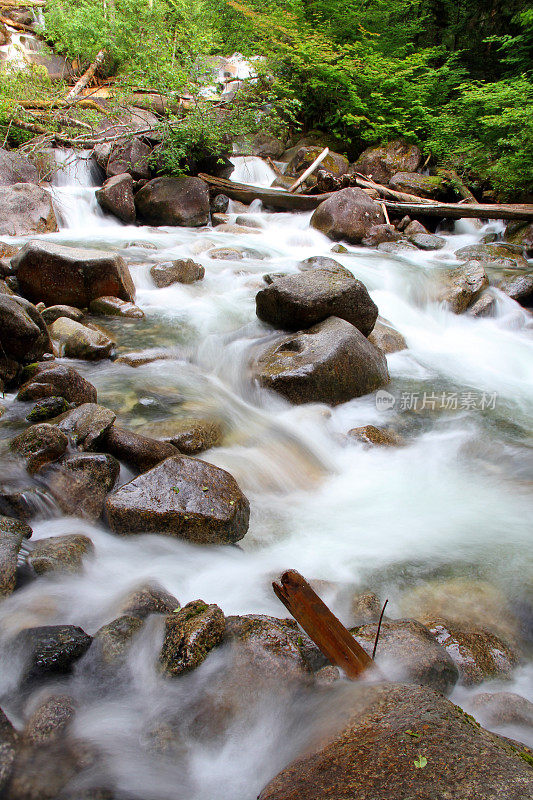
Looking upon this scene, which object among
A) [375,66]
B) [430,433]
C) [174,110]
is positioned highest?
[375,66]

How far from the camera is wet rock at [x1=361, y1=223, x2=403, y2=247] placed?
463 inches

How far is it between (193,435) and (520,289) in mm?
7239

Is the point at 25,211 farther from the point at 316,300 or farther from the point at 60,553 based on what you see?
the point at 60,553

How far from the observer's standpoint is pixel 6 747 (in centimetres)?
166

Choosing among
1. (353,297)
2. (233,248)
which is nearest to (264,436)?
(353,297)

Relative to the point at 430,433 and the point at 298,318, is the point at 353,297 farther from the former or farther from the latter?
the point at 430,433

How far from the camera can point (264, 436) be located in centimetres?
464

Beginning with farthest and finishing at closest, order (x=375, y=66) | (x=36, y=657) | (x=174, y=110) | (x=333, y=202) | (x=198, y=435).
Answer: (x=375, y=66), (x=174, y=110), (x=333, y=202), (x=198, y=435), (x=36, y=657)

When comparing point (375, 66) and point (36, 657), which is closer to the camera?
point (36, 657)

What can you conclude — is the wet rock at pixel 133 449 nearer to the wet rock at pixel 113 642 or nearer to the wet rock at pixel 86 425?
the wet rock at pixel 86 425

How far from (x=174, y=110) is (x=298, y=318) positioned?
33.1 ft

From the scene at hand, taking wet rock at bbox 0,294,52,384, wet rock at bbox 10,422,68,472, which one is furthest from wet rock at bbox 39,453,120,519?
wet rock at bbox 0,294,52,384

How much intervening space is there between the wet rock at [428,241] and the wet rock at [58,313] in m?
8.85

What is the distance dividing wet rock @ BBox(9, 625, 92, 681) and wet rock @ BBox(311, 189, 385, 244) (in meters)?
11.0
